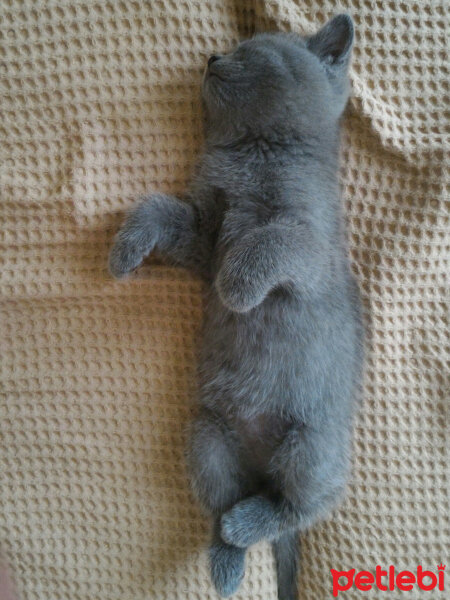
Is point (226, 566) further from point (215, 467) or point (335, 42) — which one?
point (335, 42)

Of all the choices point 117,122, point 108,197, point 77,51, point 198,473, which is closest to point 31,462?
point 198,473

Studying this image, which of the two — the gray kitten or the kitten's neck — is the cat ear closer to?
the gray kitten

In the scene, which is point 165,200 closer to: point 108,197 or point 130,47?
point 108,197

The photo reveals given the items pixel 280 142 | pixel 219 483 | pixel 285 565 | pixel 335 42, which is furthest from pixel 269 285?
pixel 285 565

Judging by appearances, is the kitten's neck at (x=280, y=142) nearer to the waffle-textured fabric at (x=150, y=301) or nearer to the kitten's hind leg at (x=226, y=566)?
the waffle-textured fabric at (x=150, y=301)

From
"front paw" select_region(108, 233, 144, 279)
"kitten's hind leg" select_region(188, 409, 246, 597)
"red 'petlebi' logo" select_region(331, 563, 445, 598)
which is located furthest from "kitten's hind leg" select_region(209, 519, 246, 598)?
"front paw" select_region(108, 233, 144, 279)

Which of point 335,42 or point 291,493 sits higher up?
point 335,42

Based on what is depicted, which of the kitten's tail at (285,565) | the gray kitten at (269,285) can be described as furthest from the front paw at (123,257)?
the kitten's tail at (285,565)
